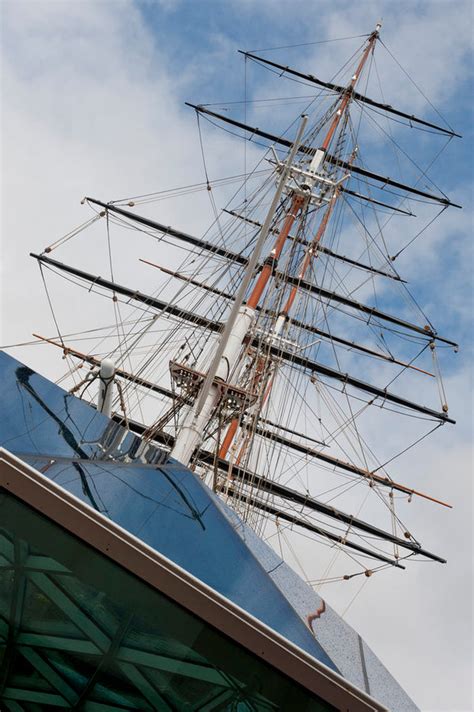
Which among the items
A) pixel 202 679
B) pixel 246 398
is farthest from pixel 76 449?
pixel 246 398

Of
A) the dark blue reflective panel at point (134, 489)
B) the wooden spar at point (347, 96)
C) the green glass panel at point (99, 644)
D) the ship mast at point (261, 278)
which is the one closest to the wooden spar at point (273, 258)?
the ship mast at point (261, 278)

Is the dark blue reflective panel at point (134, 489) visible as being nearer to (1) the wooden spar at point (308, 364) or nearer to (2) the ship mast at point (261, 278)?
(2) the ship mast at point (261, 278)

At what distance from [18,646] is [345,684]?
1.51 m

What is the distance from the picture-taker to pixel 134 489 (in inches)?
179

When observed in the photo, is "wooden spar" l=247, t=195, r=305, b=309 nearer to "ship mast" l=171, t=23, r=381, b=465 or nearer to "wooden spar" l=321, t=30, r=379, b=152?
"ship mast" l=171, t=23, r=381, b=465

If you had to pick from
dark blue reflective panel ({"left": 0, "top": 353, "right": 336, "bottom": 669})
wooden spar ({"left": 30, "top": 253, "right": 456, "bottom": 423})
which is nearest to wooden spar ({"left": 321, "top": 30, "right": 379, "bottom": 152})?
wooden spar ({"left": 30, "top": 253, "right": 456, "bottom": 423})

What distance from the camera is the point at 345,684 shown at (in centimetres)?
335

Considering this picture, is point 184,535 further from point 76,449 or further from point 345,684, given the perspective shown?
point 345,684

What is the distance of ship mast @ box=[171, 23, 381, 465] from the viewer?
7.09 meters

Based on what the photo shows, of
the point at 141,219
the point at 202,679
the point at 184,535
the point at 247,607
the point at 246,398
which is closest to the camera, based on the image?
the point at 202,679

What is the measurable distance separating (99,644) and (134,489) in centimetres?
107

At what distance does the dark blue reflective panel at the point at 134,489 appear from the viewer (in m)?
4.09

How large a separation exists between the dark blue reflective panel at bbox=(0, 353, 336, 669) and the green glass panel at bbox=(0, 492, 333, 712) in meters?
0.48

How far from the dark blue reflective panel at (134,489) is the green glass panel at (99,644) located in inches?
18.7
